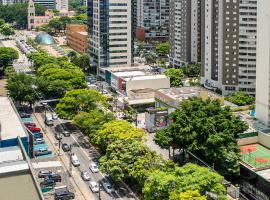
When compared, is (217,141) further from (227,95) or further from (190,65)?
(190,65)

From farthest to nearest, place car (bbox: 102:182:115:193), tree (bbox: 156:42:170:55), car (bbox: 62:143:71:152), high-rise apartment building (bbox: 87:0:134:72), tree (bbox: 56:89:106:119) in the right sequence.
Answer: tree (bbox: 156:42:170:55) < high-rise apartment building (bbox: 87:0:134:72) < tree (bbox: 56:89:106:119) < car (bbox: 62:143:71:152) < car (bbox: 102:182:115:193)

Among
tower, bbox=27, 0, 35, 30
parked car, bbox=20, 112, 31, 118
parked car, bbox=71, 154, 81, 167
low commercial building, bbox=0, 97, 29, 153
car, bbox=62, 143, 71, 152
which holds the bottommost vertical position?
parked car, bbox=71, 154, 81, 167

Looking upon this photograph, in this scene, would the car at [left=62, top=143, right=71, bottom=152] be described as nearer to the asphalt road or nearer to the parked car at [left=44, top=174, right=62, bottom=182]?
the asphalt road

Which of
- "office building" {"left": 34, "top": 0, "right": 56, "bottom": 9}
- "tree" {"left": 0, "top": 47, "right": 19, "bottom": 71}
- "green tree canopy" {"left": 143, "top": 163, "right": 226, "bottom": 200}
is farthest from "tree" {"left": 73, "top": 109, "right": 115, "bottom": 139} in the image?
"office building" {"left": 34, "top": 0, "right": 56, "bottom": 9}

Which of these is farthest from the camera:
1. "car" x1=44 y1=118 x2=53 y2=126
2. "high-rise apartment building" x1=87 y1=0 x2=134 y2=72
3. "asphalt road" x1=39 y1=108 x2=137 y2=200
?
"high-rise apartment building" x1=87 y1=0 x2=134 y2=72

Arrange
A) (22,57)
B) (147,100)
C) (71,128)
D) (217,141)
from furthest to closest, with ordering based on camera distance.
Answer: (22,57) < (147,100) < (71,128) < (217,141)

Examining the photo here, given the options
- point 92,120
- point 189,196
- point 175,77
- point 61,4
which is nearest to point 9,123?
point 92,120

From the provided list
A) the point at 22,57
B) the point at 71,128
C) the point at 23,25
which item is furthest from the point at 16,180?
the point at 23,25

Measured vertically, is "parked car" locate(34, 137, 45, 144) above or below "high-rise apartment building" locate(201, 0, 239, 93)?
below
